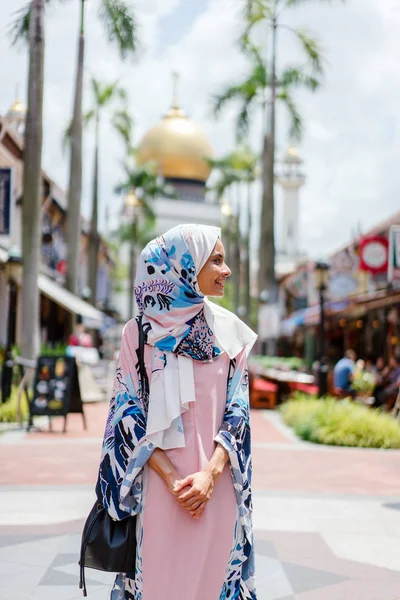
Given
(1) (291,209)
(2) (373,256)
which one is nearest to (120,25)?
(2) (373,256)

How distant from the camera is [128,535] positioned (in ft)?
10.7

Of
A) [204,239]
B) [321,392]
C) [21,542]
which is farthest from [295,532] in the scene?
[321,392]

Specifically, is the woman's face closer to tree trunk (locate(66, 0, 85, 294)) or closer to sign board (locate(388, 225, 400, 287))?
sign board (locate(388, 225, 400, 287))

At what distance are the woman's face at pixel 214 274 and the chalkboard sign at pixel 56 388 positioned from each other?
35.7ft

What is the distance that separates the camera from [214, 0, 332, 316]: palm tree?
26.5m

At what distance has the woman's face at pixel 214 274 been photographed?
3406 millimetres

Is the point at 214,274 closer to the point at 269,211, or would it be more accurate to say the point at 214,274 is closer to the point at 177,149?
the point at 269,211

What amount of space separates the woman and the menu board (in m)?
10.8

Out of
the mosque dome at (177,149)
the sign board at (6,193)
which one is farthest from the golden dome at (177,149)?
the sign board at (6,193)

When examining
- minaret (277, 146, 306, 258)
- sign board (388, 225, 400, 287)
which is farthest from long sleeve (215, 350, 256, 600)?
minaret (277, 146, 306, 258)

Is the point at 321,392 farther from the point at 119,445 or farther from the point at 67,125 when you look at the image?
the point at 67,125

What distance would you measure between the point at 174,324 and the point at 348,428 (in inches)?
410

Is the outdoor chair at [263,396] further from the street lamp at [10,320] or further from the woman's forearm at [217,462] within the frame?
the woman's forearm at [217,462]

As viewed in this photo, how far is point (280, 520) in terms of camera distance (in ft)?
24.3
